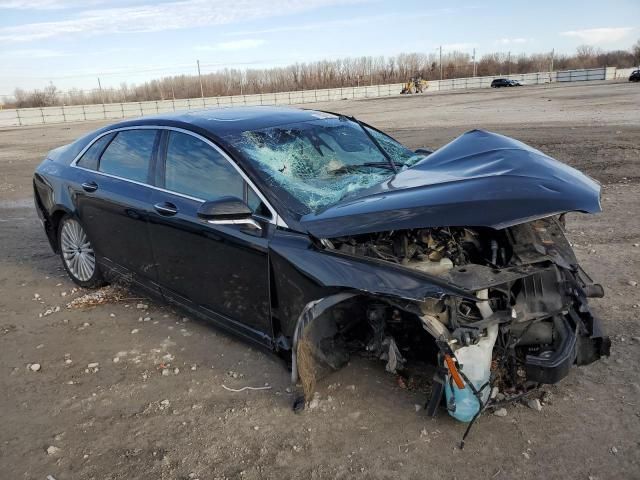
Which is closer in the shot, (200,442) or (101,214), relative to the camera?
(200,442)

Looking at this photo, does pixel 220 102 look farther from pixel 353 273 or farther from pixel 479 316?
pixel 479 316

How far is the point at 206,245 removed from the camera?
3.58 metres

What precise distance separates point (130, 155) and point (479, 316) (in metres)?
3.05

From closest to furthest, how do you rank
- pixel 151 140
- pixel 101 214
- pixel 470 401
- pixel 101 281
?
1. pixel 470 401
2. pixel 151 140
3. pixel 101 214
4. pixel 101 281

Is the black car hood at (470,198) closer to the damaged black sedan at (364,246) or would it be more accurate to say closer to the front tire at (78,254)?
the damaged black sedan at (364,246)

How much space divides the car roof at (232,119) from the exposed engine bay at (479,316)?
136 centimetres

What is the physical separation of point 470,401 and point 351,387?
0.79m

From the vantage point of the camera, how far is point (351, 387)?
11.0 feet

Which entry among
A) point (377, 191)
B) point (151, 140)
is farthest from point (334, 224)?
point (151, 140)

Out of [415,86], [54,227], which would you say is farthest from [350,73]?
[54,227]

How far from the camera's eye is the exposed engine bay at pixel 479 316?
2.70m

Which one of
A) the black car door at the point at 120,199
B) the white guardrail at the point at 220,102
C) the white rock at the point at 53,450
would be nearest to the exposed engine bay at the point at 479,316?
the white rock at the point at 53,450

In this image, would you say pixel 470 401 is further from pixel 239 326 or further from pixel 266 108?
pixel 266 108

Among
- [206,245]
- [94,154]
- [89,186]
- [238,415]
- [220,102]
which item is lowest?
[238,415]
